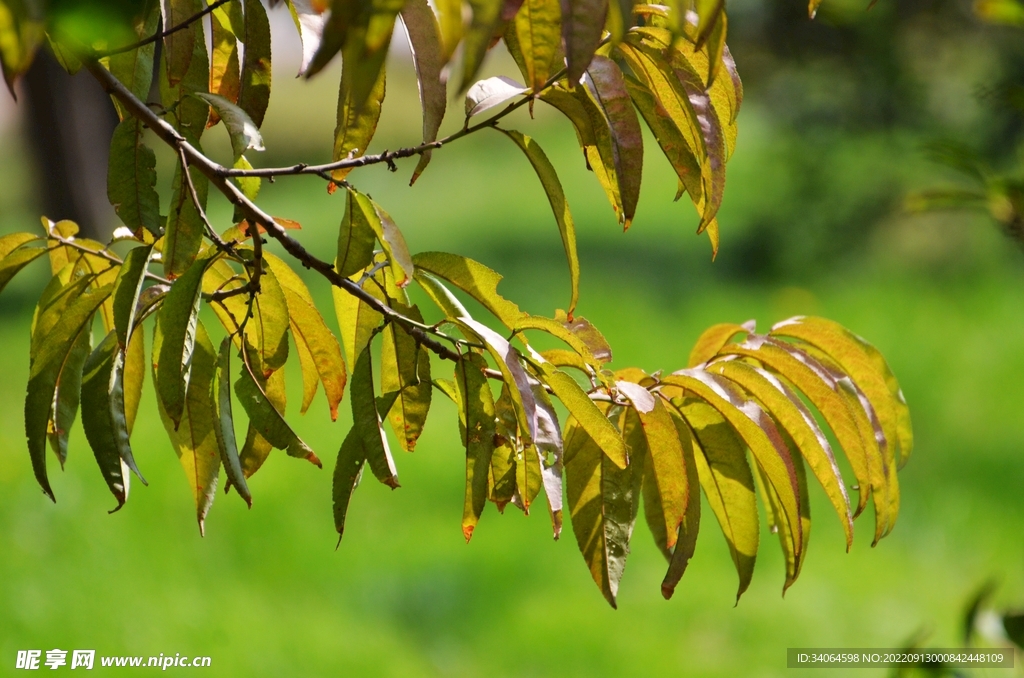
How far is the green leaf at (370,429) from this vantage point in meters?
0.66

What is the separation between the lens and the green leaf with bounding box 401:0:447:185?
0.71m

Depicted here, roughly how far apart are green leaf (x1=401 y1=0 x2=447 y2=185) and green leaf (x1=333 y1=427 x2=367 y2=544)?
199 mm

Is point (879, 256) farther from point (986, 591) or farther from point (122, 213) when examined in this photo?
point (122, 213)

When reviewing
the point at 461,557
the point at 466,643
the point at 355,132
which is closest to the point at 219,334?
the point at 461,557

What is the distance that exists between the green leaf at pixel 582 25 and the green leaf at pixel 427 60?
23 cm

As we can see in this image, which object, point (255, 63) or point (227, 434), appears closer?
point (227, 434)

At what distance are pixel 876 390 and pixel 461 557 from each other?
1.78 m

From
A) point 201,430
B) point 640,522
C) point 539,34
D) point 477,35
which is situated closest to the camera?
point 477,35

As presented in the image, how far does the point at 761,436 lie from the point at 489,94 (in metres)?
0.32

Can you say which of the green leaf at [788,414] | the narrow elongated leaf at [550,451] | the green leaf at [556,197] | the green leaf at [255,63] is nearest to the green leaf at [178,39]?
Result: the green leaf at [255,63]

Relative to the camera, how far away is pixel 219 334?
11.7 feet

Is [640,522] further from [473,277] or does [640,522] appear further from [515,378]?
[515,378]

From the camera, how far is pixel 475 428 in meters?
0.68

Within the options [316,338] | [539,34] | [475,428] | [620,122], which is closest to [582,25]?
[539,34]
